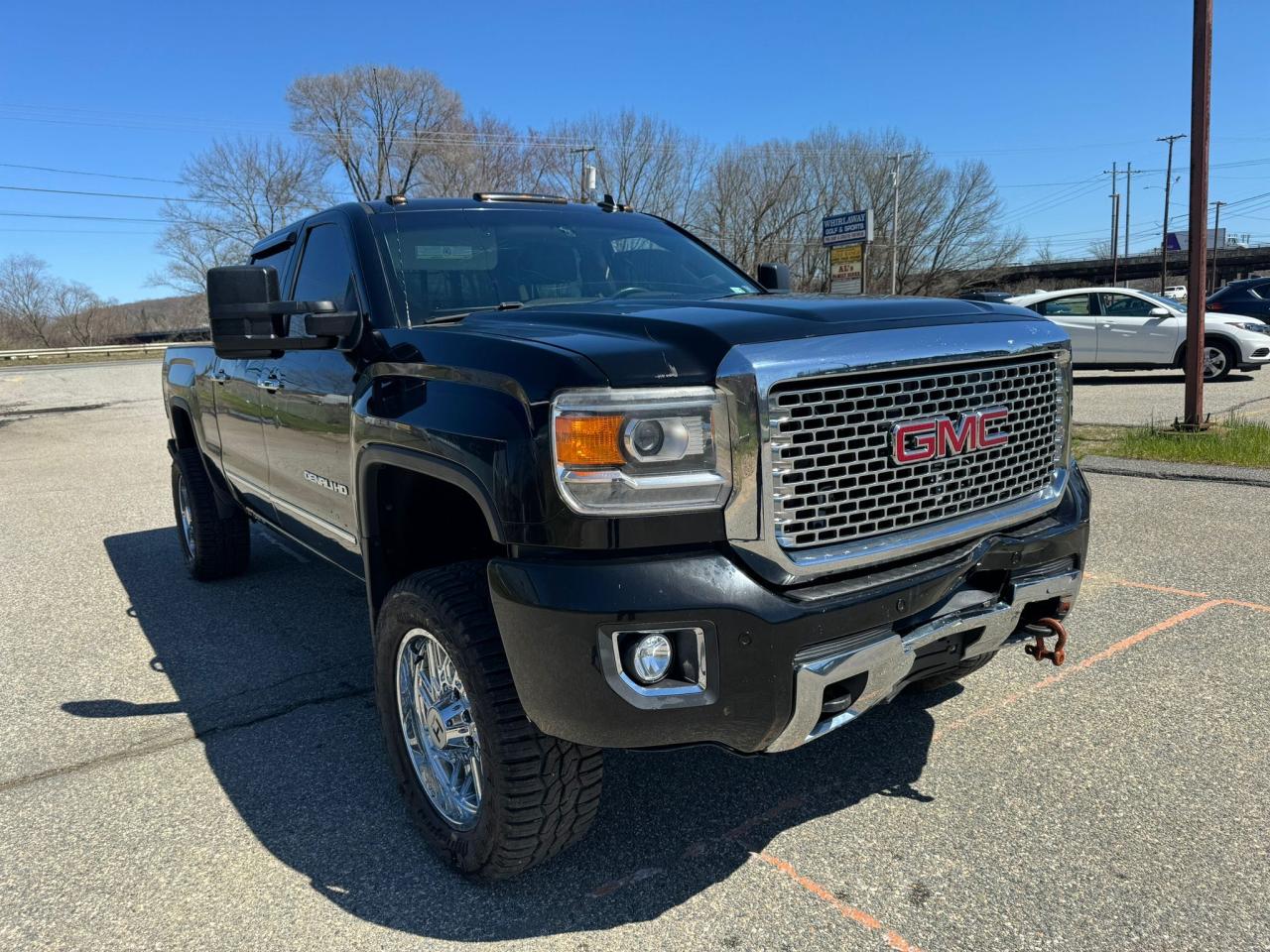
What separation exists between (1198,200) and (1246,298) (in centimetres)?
1095

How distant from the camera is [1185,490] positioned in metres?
7.04

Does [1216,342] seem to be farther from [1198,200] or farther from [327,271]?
[327,271]

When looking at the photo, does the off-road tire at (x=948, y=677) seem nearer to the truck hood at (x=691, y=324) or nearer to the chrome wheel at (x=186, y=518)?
the truck hood at (x=691, y=324)

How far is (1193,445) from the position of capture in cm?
848

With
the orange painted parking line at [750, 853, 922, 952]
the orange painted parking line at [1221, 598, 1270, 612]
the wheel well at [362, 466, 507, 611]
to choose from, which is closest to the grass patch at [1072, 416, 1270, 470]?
the orange painted parking line at [1221, 598, 1270, 612]

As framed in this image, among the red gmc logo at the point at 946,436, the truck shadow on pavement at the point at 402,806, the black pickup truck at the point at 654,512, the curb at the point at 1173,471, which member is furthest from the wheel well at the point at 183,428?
the curb at the point at 1173,471

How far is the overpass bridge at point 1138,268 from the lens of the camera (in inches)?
3615

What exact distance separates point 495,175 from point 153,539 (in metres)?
48.1

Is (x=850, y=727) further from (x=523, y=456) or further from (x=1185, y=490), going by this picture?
A: (x=1185, y=490)

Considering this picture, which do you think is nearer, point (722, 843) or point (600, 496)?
point (600, 496)

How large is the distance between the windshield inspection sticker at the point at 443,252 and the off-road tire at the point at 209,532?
2839 mm

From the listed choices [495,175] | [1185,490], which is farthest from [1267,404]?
[495,175]

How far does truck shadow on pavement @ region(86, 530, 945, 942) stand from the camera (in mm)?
2537

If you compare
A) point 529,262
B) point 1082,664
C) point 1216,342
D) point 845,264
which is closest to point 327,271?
point 529,262
